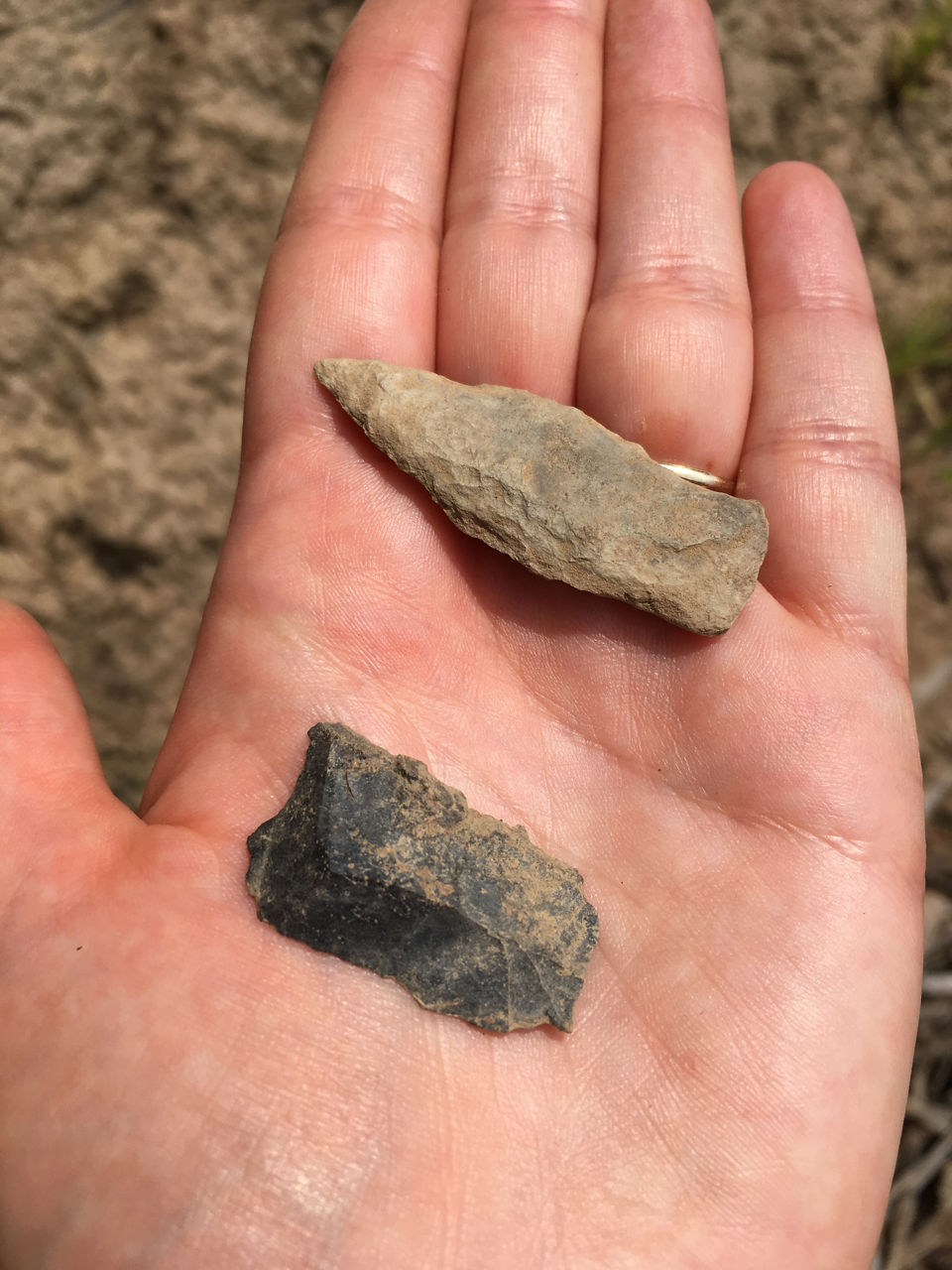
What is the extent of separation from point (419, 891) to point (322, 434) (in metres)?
0.97

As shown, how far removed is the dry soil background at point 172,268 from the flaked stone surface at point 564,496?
44.0 inches

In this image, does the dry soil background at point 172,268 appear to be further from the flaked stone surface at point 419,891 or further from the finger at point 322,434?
the flaked stone surface at point 419,891

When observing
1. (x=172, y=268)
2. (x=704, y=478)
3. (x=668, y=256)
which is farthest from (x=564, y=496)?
(x=172, y=268)

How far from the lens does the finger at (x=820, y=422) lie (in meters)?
2.05

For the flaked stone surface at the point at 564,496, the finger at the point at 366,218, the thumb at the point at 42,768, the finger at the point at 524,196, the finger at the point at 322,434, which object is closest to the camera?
the thumb at the point at 42,768

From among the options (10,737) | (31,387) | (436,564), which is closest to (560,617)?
(436,564)

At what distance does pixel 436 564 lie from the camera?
2.07m

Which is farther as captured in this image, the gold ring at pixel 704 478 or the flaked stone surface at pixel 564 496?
the gold ring at pixel 704 478

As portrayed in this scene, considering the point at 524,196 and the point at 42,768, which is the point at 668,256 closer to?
the point at 524,196

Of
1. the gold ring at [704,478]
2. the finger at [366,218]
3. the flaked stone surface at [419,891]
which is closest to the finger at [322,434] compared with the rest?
the finger at [366,218]

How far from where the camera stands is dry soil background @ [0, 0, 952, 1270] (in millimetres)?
2689

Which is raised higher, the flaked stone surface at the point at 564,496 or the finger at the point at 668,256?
the finger at the point at 668,256

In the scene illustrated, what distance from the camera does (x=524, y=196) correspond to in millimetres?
2334

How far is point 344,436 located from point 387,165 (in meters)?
0.71
